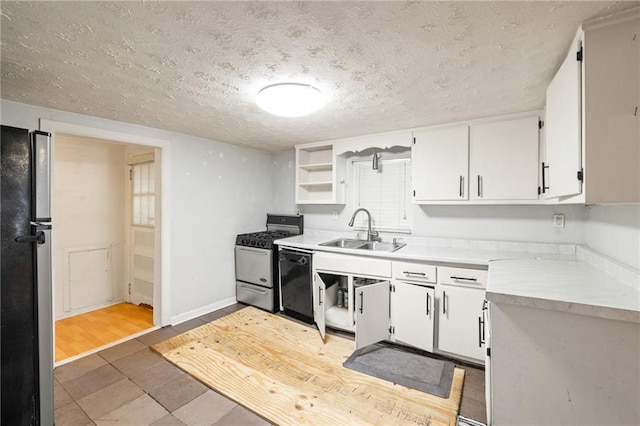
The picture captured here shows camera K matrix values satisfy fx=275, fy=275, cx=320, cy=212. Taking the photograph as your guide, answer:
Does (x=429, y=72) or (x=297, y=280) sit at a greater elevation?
(x=429, y=72)

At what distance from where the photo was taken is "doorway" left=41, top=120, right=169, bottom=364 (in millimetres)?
2980

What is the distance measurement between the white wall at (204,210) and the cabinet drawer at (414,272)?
7.10ft

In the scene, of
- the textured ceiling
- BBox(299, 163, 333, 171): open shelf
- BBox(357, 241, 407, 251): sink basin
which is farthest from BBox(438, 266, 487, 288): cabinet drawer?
BBox(299, 163, 333, 171): open shelf

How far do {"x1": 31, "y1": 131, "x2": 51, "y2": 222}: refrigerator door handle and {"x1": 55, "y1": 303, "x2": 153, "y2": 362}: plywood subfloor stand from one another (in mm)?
1728

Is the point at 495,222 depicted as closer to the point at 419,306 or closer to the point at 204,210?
the point at 419,306

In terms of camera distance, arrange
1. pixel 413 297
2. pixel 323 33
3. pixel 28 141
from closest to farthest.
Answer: pixel 323 33 < pixel 28 141 < pixel 413 297

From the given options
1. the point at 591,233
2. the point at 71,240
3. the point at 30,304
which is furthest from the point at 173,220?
the point at 591,233

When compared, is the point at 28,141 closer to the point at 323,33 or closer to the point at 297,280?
the point at 323,33

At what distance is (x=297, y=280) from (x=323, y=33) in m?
2.45

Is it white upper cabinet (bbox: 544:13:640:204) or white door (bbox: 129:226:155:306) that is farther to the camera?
white door (bbox: 129:226:155:306)

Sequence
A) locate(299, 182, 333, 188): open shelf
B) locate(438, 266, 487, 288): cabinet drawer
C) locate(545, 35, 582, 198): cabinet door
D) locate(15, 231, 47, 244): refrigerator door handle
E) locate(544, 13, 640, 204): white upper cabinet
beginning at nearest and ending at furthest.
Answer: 1. locate(544, 13, 640, 204): white upper cabinet
2. locate(545, 35, 582, 198): cabinet door
3. locate(15, 231, 47, 244): refrigerator door handle
4. locate(438, 266, 487, 288): cabinet drawer
5. locate(299, 182, 333, 188): open shelf

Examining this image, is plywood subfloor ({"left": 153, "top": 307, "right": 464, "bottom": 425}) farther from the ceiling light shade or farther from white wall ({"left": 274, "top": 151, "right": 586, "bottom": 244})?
the ceiling light shade

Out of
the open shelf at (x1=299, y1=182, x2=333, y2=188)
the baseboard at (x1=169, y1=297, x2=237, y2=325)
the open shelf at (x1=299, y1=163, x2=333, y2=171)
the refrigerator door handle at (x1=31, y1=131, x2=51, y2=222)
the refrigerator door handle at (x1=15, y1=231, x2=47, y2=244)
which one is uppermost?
the open shelf at (x1=299, y1=163, x2=333, y2=171)

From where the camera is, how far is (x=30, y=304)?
53.4 inches
